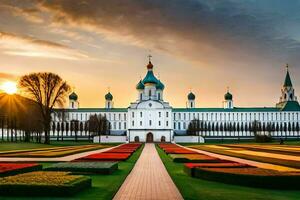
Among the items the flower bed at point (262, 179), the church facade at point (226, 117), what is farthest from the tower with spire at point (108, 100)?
the flower bed at point (262, 179)

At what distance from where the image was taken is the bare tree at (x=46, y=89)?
6944cm

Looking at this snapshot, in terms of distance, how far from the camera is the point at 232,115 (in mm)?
146375

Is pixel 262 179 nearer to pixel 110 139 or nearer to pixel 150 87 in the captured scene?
pixel 110 139

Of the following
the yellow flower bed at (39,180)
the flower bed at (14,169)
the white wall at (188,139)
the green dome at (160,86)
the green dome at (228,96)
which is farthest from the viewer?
the green dome at (228,96)

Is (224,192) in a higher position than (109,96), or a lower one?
lower

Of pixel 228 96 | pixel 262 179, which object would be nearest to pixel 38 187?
Result: pixel 262 179

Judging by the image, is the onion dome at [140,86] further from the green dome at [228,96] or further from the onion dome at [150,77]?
the green dome at [228,96]

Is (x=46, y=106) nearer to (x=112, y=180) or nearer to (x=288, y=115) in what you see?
(x=112, y=180)

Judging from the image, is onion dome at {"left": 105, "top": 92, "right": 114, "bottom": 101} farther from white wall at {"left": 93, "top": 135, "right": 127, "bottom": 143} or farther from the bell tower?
the bell tower

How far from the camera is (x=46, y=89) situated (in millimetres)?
70688

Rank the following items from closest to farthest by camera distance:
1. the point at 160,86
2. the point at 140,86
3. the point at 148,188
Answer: the point at 148,188, the point at 160,86, the point at 140,86

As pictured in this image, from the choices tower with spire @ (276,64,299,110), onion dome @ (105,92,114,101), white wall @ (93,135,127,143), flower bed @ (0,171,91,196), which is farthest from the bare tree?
tower with spire @ (276,64,299,110)

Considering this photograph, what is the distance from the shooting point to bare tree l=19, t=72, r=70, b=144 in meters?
69.4

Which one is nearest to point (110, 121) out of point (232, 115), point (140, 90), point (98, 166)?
point (140, 90)
